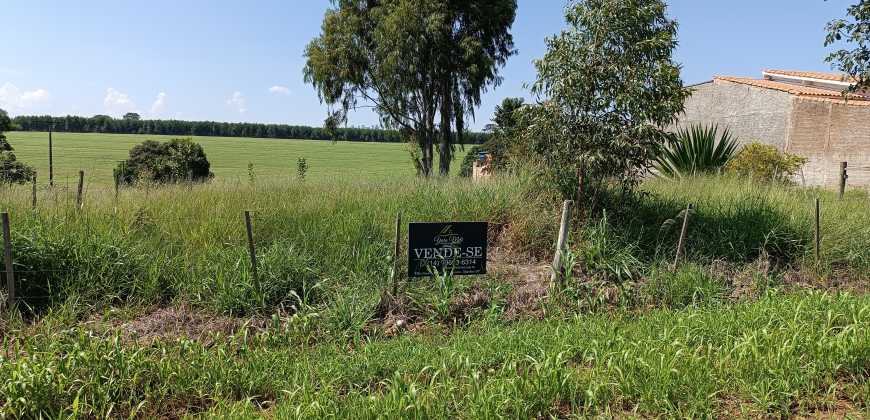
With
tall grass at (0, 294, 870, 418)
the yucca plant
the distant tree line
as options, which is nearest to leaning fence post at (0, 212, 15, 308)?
tall grass at (0, 294, 870, 418)

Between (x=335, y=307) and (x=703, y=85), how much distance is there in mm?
21492

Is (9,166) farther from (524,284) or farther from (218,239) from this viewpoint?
(524,284)

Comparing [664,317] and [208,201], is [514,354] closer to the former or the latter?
[664,317]

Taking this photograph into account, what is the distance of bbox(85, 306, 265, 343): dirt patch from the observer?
15.2ft

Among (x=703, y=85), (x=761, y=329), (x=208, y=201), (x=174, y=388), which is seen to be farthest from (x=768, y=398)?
(x=703, y=85)

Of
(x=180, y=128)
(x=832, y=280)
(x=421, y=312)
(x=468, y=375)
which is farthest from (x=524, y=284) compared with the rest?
(x=180, y=128)

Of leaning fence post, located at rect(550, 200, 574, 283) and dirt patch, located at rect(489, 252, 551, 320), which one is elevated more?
leaning fence post, located at rect(550, 200, 574, 283)

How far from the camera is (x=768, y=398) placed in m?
3.42

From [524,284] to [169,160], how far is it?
675 inches

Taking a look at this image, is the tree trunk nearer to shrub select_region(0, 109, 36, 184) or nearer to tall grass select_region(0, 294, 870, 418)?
shrub select_region(0, 109, 36, 184)

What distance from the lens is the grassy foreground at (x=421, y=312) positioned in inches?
137

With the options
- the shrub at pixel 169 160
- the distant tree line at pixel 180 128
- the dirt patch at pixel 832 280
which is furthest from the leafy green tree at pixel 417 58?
the distant tree line at pixel 180 128

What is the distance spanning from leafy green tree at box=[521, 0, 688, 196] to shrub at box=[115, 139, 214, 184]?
14.8m

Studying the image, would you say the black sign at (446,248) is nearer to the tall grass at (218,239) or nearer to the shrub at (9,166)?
the tall grass at (218,239)
